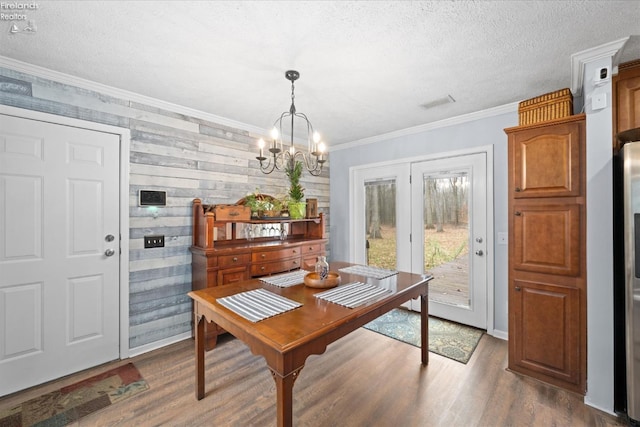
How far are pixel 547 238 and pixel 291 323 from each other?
84.1 inches

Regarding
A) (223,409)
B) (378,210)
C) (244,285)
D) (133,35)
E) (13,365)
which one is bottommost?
(223,409)

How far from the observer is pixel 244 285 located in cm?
209

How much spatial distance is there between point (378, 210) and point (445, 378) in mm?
2339

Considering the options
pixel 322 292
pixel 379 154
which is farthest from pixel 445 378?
pixel 379 154

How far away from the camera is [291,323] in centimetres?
140

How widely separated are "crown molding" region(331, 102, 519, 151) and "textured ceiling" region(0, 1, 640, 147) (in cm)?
14

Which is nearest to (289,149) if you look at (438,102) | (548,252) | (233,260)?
(233,260)

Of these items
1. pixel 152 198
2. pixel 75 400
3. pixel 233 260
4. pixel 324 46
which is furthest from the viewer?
pixel 233 260

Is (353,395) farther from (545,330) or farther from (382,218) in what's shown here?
(382,218)

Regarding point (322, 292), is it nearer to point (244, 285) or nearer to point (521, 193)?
point (244, 285)

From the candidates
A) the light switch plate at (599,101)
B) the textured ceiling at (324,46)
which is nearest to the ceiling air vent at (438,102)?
the textured ceiling at (324,46)

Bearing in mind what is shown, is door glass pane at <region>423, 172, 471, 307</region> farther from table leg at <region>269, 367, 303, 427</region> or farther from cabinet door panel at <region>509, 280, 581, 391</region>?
table leg at <region>269, 367, 303, 427</region>

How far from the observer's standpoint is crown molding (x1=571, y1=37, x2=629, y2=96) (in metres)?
1.83

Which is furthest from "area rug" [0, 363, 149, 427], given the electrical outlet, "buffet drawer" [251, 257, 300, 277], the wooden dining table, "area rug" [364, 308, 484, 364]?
"area rug" [364, 308, 484, 364]
